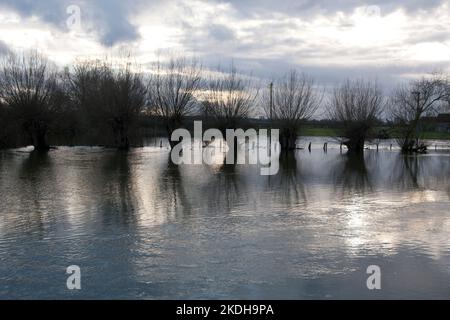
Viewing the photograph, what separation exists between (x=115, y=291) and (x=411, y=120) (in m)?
42.7

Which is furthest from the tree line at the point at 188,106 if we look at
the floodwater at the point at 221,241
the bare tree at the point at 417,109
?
the floodwater at the point at 221,241

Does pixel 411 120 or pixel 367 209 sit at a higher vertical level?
pixel 411 120

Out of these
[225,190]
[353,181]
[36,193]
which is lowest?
[353,181]

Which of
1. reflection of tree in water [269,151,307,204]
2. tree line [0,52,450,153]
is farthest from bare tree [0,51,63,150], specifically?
reflection of tree in water [269,151,307,204]

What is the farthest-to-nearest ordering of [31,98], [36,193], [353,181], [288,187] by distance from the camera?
1. [31,98]
2. [353,181]
3. [288,187]
4. [36,193]

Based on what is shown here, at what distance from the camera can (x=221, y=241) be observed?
866 centimetres

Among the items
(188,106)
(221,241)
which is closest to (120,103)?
(188,106)

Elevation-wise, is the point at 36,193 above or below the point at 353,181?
above

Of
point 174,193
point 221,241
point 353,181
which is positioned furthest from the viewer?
point 353,181

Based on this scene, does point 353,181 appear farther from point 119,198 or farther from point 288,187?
Answer: point 119,198

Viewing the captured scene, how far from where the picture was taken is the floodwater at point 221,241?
6.29 metres
